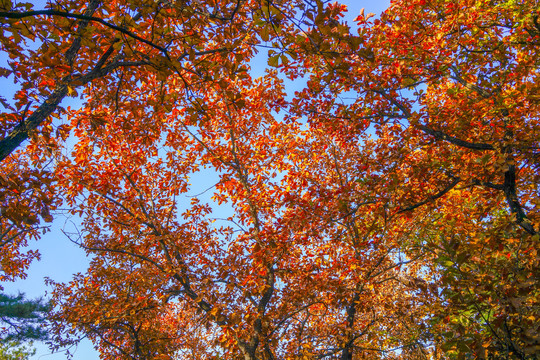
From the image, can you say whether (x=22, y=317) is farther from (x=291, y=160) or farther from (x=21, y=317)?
(x=291, y=160)

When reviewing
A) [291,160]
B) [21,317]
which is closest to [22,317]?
[21,317]

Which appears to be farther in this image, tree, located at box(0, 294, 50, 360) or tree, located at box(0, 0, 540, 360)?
tree, located at box(0, 294, 50, 360)

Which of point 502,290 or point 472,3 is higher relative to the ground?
point 472,3

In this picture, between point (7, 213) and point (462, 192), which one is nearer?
point (7, 213)

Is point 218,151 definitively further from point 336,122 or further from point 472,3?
point 472,3

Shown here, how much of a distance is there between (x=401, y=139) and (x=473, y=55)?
2.44 metres

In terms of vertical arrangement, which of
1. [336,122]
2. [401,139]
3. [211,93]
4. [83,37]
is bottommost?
[83,37]

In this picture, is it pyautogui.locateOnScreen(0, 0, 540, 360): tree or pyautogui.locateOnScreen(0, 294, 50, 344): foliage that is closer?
pyautogui.locateOnScreen(0, 0, 540, 360): tree

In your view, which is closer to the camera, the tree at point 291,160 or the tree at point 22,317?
the tree at point 291,160

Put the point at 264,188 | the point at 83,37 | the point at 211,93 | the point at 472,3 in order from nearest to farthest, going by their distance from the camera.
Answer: the point at 83,37 → the point at 472,3 → the point at 264,188 → the point at 211,93

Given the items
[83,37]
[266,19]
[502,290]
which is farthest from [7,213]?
[502,290]

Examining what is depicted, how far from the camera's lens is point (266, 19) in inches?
111

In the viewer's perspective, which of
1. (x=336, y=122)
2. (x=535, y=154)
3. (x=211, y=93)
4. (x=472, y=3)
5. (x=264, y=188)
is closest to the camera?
(x=535, y=154)

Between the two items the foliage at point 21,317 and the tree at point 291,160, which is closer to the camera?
the tree at point 291,160
